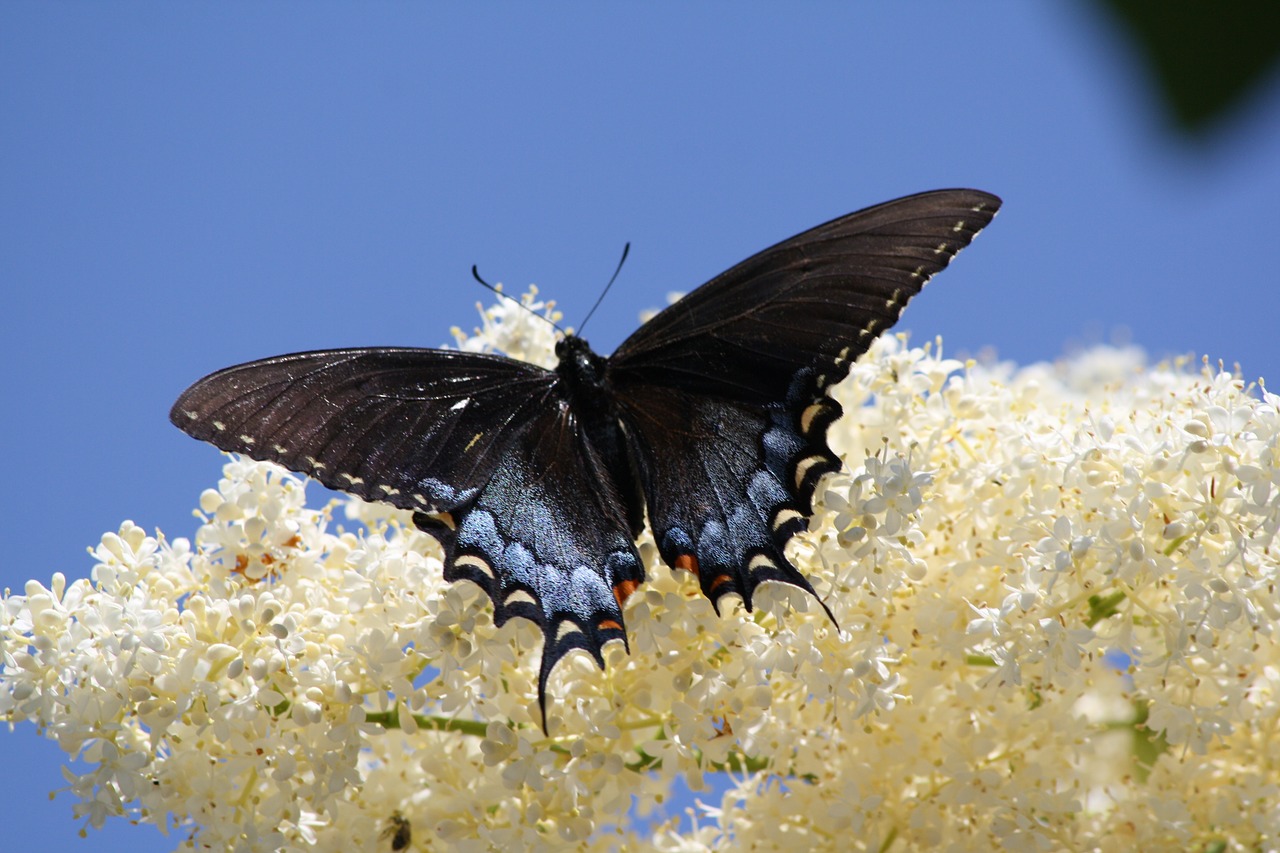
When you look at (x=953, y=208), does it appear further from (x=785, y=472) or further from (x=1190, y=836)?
(x=1190, y=836)

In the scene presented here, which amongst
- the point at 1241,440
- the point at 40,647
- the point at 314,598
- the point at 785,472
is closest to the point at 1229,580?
the point at 1241,440

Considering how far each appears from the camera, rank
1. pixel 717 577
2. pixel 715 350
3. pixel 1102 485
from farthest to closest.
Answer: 1. pixel 715 350
2. pixel 1102 485
3. pixel 717 577

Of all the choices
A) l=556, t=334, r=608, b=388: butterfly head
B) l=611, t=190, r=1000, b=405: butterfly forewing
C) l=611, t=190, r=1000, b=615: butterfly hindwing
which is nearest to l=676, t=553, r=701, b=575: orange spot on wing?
l=611, t=190, r=1000, b=615: butterfly hindwing

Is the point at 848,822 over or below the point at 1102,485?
below

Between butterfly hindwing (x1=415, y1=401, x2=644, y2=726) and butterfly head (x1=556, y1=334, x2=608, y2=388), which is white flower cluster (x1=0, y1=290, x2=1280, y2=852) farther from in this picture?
butterfly head (x1=556, y1=334, x2=608, y2=388)

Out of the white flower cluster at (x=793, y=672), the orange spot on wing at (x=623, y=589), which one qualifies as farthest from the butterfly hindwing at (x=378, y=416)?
the orange spot on wing at (x=623, y=589)

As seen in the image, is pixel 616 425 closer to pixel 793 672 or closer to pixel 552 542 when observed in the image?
pixel 552 542

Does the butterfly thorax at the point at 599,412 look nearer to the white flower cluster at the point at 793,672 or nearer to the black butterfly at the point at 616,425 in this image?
the black butterfly at the point at 616,425
